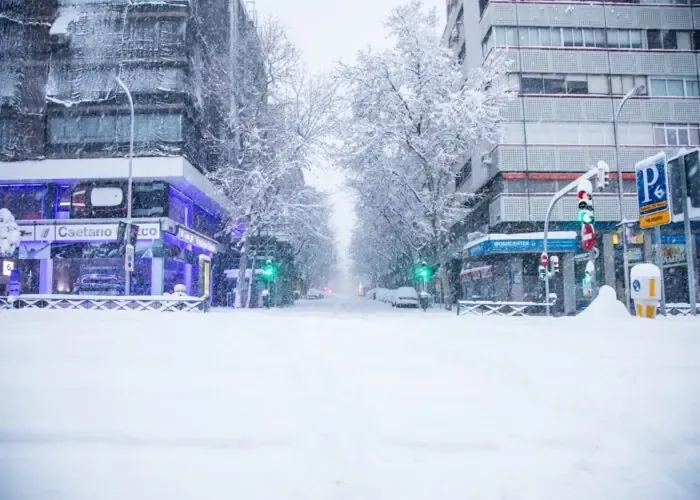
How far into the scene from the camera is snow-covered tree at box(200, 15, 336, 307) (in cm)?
2611

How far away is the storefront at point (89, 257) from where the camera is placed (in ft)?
87.8

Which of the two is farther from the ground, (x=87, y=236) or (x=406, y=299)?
(x=87, y=236)

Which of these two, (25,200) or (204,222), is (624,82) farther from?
(25,200)

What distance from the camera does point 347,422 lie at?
13.6 feet

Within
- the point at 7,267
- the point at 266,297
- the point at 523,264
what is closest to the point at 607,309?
the point at 523,264

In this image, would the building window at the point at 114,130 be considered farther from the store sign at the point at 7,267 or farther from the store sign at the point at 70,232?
the store sign at the point at 7,267

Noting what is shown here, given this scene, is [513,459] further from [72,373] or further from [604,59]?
[604,59]

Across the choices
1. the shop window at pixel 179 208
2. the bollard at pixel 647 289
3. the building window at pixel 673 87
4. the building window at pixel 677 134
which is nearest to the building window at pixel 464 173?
the building window at pixel 677 134

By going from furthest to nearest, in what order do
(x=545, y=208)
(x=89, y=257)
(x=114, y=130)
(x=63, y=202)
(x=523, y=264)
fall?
1. (x=523, y=264)
2. (x=545, y=208)
3. (x=63, y=202)
4. (x=89, y=257)
5. (x=114, y=130)

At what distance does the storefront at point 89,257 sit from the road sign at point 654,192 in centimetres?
2390

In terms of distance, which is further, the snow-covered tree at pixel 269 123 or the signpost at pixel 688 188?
the snow-covered tree at pixel 269 123

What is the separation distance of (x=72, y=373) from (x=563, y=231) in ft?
94.7

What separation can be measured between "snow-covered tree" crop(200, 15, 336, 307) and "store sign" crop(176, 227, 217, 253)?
3.78 m

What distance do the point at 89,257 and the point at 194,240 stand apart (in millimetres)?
6415
